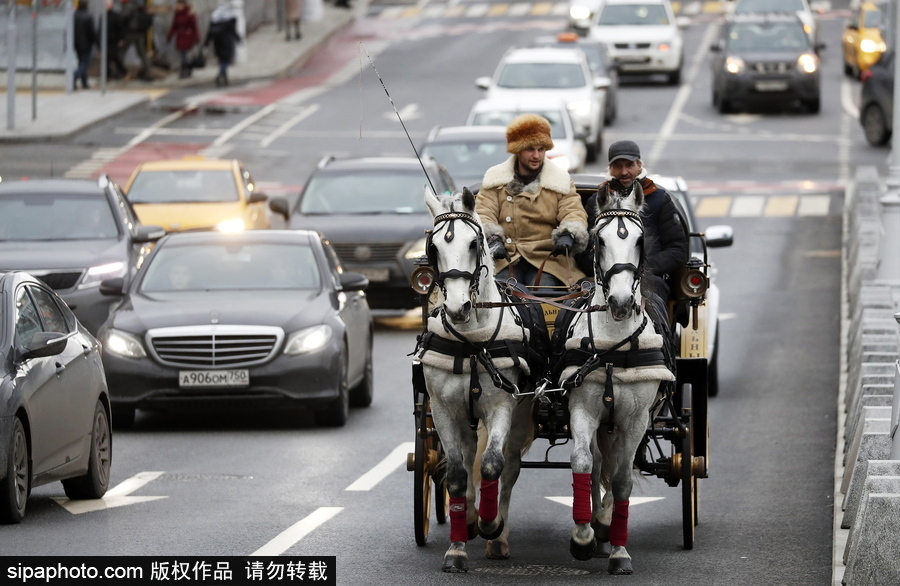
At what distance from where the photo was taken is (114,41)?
49094mm

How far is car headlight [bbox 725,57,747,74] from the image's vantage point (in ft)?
145

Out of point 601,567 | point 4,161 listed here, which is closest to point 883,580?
point 601,567

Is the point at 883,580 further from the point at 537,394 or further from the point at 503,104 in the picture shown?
the point at 503,104

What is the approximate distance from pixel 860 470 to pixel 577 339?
1917 mm

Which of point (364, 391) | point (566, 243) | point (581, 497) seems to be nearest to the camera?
point (581, 497)

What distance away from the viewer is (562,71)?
Result: 39594mm

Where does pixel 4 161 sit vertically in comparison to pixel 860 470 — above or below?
below

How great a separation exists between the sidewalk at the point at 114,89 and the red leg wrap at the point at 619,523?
31.6 metres

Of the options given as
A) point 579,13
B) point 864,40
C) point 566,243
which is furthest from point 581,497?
point 579,13

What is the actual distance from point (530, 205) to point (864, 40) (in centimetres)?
4002

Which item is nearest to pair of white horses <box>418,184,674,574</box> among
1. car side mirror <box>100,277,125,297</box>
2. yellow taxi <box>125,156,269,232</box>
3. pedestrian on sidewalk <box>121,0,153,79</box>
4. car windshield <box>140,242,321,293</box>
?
car windshield <box>140,242,321,293</box>

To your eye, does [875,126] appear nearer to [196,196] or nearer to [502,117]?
[502,117]

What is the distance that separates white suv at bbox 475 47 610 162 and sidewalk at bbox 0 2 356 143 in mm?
9212

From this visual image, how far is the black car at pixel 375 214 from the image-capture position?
74.8 ft
